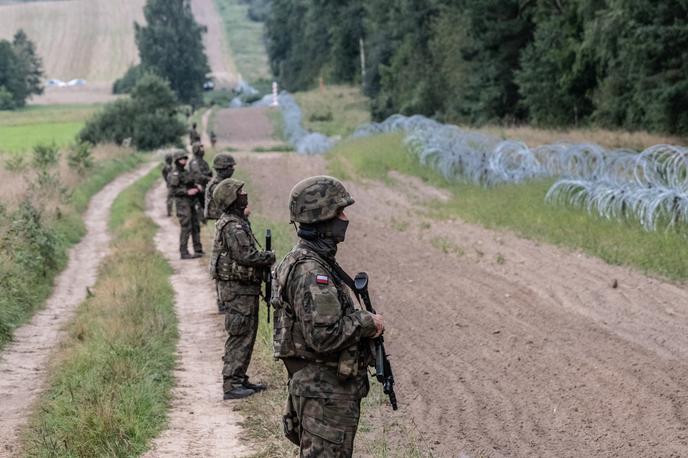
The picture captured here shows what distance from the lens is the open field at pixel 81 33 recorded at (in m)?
106

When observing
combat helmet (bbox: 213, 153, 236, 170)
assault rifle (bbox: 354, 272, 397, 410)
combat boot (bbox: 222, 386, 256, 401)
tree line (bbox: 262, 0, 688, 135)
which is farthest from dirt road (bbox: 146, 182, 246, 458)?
tree line (bbox: 262, 0, 688, 135)

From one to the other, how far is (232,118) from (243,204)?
56742 millimetres

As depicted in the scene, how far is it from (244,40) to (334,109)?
2502 inches

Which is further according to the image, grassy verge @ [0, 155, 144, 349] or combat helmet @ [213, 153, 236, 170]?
grassy verge @ [0, 155, 144, 349]

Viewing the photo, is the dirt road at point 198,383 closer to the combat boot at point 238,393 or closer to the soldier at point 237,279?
the combat boot at point 238,393

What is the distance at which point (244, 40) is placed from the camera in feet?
424

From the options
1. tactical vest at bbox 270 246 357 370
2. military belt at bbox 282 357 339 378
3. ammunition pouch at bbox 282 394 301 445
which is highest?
tactical vest at bbox 270 246 357 370

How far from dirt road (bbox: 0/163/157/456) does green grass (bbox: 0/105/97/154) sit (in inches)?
799

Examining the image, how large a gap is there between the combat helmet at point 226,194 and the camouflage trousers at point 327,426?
416 centimetres

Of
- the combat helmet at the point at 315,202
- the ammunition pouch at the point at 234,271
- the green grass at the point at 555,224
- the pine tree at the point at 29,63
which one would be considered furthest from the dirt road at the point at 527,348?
the pine tree at the point at 29,63

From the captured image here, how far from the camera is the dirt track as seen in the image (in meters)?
8.02

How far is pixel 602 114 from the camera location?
35.8 m

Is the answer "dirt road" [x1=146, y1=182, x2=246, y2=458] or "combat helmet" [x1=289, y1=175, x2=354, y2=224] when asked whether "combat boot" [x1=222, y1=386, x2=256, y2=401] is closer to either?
"dirt road" [x1=146, y1=182, x2=246, y2=458]

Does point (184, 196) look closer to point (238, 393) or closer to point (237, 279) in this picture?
point (237, 279)
